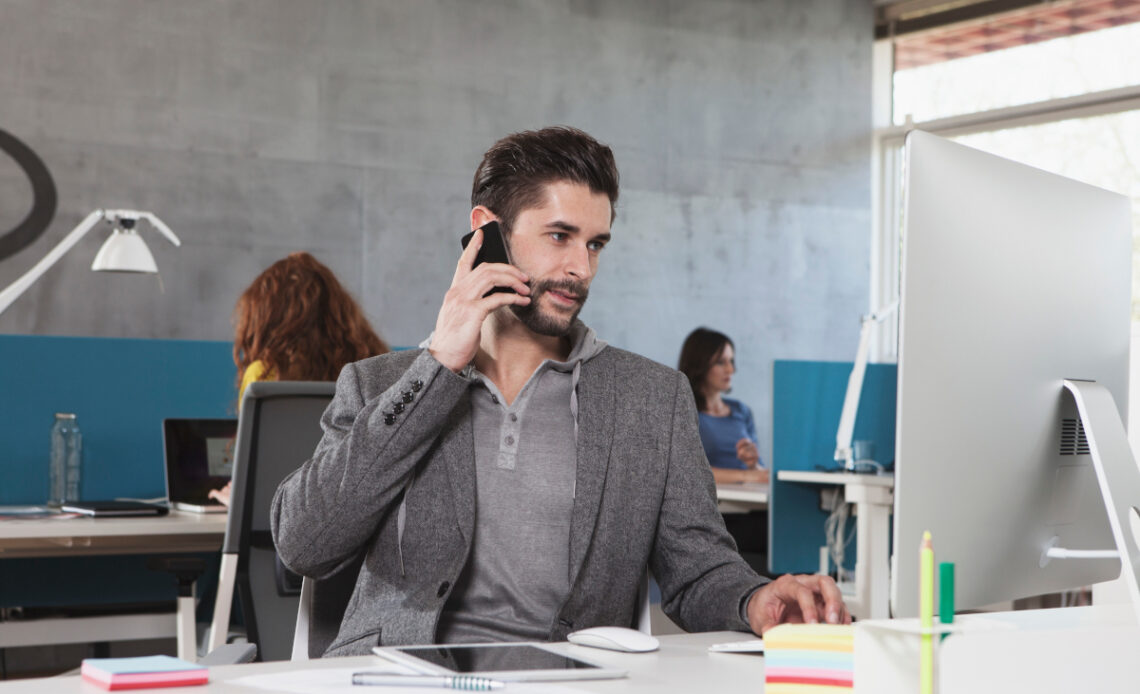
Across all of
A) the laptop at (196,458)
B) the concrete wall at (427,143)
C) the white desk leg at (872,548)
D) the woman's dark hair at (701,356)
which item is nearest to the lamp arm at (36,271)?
the laptop at (196,458)

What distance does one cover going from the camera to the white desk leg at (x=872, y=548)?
3684 mm

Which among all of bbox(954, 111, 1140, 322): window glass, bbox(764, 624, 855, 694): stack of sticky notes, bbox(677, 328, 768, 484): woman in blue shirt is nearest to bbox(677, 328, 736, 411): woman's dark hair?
bbox(677, 328, 768, 484): woman in blue shirt

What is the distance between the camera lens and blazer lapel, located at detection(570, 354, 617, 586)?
1.47 m

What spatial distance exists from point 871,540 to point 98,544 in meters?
2.26

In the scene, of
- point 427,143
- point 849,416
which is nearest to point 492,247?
point 849,416

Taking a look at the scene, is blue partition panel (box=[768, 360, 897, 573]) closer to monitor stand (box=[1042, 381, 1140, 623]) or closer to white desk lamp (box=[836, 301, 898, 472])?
white desk lamp (box=[836, 301, 898, 472])

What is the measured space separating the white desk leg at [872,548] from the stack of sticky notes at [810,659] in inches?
113

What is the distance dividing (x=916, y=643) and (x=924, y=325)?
9.8 inches

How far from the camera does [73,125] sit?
505 centimetres

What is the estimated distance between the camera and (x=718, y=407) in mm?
5125

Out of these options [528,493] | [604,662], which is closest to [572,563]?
[528,493]

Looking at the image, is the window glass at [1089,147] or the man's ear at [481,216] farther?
the window glass at [1089,147]

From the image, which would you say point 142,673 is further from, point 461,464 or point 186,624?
point 186,624

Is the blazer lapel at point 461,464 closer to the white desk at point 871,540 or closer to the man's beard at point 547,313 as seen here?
the man's beard at point 547,313
